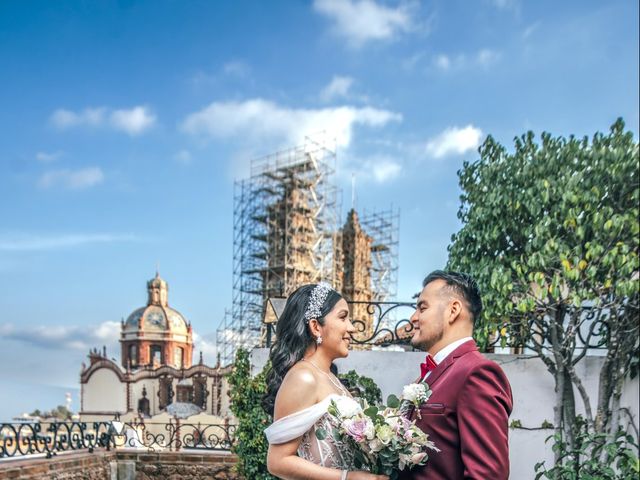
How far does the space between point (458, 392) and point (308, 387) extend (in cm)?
66

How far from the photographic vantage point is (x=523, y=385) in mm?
6379

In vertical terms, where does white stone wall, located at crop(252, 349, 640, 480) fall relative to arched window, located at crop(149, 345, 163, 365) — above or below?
above

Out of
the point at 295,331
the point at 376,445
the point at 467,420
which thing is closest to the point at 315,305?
the point at 295,331

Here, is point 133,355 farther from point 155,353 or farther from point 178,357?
point 178,357

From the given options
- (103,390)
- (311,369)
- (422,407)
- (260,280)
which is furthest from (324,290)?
(103,390)

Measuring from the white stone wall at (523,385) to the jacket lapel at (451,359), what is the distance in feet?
14.0

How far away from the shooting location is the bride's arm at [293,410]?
7.78 feet

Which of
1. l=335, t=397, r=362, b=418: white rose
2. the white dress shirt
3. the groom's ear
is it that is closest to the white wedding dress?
l=335, t=397, r=362, b=418: white rose

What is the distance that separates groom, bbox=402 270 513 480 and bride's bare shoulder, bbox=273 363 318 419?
1.45 feet

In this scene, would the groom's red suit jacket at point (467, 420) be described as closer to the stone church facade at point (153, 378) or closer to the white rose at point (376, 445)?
the white rose at point (376, 445)

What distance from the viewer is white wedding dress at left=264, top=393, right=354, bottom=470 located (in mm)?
2420

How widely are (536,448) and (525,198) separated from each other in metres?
2.47

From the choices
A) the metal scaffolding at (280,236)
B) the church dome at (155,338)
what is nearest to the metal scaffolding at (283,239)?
the metal scaffolding at (280,236)

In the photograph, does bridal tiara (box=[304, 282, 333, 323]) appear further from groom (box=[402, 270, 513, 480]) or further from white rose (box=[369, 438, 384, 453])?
white rose (box=[369, 438, 384, 453])
